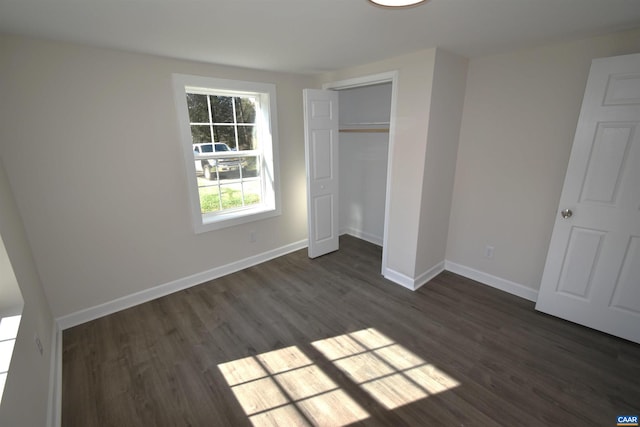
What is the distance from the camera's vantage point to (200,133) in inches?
115

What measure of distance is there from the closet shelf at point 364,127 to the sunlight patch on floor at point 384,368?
237 cm

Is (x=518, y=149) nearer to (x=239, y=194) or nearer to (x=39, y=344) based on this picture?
(x=239, y=194)

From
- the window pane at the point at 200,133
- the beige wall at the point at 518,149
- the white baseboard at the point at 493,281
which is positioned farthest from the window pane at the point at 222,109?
the white baseboard at the point at 493,281

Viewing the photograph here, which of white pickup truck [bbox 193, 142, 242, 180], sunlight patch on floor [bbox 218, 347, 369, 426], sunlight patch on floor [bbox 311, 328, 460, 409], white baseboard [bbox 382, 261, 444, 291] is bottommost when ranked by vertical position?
sunlight patch on floor [bbox 218, 347, 369, 426]

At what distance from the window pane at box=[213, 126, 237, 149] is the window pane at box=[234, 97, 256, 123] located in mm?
149

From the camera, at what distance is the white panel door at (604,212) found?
199 cm

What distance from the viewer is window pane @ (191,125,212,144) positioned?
2.88 metres

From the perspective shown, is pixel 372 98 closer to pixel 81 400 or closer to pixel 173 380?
pixel 173 380

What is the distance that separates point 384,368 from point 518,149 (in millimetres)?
2276

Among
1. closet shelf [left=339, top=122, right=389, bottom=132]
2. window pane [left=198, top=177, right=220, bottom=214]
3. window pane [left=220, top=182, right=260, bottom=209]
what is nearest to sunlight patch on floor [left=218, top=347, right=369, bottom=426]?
window pane [left=198, top=177, right=220, bottom=214]

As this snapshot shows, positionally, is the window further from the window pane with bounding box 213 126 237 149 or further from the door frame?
the door frame
